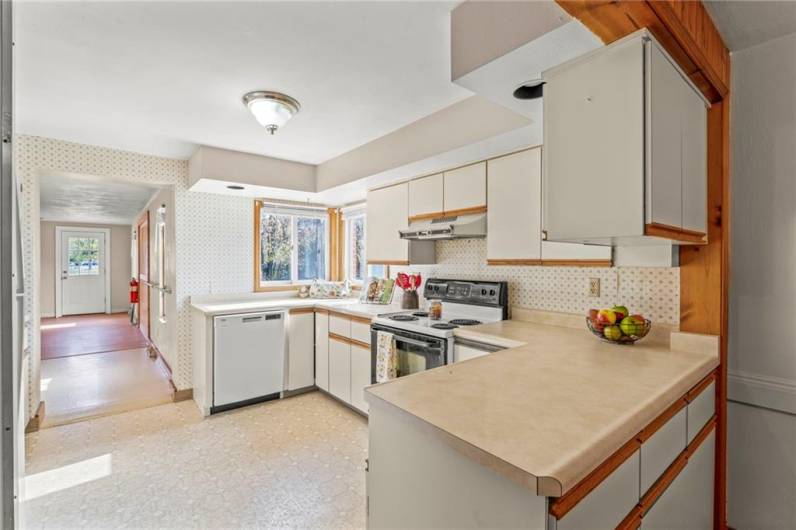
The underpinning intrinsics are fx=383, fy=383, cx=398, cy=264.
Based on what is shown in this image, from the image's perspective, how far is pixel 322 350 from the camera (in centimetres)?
373

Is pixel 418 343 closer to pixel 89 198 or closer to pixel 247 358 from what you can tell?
pixel 247 358

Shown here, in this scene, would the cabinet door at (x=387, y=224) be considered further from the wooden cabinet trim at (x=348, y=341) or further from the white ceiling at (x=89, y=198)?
the white ceiling at (x=89, y=198)

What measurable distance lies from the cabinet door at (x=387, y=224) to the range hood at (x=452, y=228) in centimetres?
32

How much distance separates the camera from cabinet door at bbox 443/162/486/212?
8.73 feet

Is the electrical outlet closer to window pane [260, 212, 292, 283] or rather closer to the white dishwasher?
the white dishwasher

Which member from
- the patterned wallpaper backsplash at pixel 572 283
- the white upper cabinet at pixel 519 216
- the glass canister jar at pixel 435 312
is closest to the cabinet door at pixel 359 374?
the glass canister jar at pixel 435 312

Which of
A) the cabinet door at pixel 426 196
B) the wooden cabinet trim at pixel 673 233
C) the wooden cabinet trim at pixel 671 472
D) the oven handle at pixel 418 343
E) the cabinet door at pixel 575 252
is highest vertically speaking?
the cabinet door at pixel 426 196

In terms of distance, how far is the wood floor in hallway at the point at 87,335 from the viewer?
5672 mm

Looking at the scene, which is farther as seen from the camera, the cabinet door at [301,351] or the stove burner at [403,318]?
the cabinet door at [301,351]

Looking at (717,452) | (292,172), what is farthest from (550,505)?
(292,172)

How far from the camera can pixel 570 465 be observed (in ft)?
2.63

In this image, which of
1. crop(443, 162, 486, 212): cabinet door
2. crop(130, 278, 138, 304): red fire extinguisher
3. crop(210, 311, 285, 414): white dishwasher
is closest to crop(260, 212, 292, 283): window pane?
crop(210, 311, 285, 414): white dishwasher

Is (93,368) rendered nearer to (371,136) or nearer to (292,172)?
(292,172)

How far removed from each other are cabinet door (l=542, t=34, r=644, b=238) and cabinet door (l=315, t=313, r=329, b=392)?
2.72 meters
